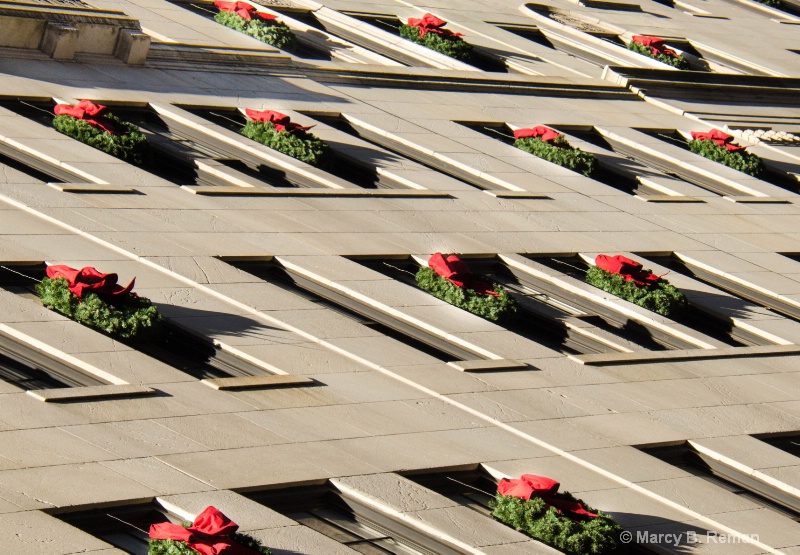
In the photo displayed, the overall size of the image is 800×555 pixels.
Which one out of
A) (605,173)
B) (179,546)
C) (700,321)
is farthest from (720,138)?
(179,546)

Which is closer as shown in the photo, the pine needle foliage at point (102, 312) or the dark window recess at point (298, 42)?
the pine needle foliage at point (102, 312)

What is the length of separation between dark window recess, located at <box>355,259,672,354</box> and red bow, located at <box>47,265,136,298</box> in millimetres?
7711

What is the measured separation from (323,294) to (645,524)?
885cm

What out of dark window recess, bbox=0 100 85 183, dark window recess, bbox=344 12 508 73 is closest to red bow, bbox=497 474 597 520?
dark window recess, bbox=0 100 85 183

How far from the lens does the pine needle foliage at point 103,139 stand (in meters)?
32.8

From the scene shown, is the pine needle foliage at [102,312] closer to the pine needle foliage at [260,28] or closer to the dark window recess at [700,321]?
the dark window recess at [700,321]

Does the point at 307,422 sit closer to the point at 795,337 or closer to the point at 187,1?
the point at 795,337

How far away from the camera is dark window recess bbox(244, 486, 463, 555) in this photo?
21828mm

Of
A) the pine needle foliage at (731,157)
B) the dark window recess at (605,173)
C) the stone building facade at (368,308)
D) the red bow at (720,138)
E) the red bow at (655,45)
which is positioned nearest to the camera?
the stone building facade at (368,308)

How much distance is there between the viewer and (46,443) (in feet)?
69.2

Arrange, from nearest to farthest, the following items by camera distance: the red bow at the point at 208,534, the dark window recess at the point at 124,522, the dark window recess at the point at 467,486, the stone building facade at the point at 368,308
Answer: the red bow at the point at 208,534, the dark window recess at the point at 124,522, the stone building facade at the point at 368,308, the dark window recess at the point at 467,486

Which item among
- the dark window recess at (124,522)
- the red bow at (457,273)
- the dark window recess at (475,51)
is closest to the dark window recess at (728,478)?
the red bow at (457,273)

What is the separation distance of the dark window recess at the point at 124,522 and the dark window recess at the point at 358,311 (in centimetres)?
949

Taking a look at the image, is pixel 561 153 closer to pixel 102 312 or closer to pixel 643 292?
pixel 643 292
